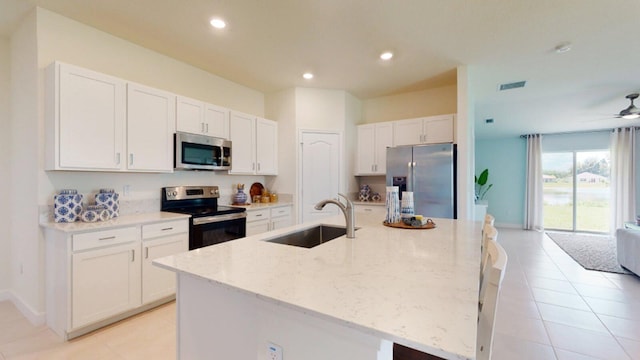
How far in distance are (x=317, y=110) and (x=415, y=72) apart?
153cm

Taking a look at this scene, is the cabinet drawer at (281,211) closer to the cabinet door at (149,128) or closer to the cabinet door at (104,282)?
the cabinet door at (149,128)

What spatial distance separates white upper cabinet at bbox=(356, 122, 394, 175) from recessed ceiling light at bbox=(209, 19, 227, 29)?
2.70 metres

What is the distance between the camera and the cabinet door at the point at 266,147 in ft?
14.0

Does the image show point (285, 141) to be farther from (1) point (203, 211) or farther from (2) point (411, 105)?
(2) point (411, 105)

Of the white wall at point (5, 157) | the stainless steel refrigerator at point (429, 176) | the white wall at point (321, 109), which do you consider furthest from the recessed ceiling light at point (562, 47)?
the white wall at point (5, 157)

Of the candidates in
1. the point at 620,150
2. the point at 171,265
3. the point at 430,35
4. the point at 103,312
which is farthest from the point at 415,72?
the point at 620,150

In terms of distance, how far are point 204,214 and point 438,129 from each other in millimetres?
3297

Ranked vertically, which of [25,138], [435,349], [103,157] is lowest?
[435,349]

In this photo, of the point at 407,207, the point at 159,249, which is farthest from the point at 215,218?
the point at 407,207

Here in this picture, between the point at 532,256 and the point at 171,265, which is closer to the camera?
the point at 171,265

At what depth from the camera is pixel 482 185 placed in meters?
7.83

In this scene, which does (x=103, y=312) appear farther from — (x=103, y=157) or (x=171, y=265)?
(x=171, y=265)

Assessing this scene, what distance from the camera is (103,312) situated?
234 cm

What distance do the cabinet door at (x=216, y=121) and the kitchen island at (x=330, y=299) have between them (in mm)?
2275
